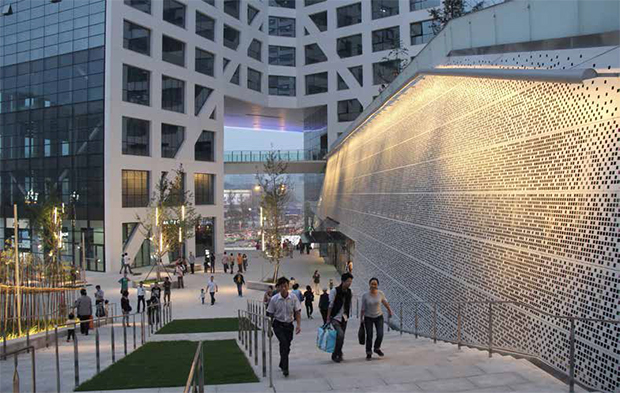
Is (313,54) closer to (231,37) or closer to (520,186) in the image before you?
(231,37)

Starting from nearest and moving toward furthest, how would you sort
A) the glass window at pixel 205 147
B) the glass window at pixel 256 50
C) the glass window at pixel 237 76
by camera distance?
the glass window at pixel 205 147 → the glass window at pixel 237 76 → the glass window at pixel 256 50

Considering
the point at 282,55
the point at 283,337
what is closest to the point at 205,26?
the point at 282,55

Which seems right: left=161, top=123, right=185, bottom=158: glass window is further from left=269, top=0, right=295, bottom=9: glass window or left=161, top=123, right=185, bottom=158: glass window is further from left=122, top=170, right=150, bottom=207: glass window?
left=269, top=0, right=295, bottom=9: glass window

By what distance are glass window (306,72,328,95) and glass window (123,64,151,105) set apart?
19.9 metres

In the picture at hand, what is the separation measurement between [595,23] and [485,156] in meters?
4.28

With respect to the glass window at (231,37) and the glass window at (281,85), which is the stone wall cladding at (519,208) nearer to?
the glass window at (231,37)

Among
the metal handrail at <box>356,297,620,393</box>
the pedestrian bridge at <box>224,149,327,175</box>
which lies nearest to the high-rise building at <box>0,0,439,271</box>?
the pedestrian bridge at <box>224,149,327,175</box>

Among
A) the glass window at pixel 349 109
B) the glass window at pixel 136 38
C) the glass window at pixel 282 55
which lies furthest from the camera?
the glass window at pixel 282 55

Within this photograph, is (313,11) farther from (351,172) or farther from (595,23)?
(595,23)

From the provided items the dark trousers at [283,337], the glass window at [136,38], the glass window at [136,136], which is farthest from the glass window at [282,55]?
the dark trousers at [283,337]

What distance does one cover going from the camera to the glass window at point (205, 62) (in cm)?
4653

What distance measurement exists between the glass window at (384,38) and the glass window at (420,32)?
138 cm

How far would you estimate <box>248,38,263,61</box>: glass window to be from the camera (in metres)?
53.9

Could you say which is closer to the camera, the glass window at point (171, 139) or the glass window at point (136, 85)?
the glass window at point (136, 85)
